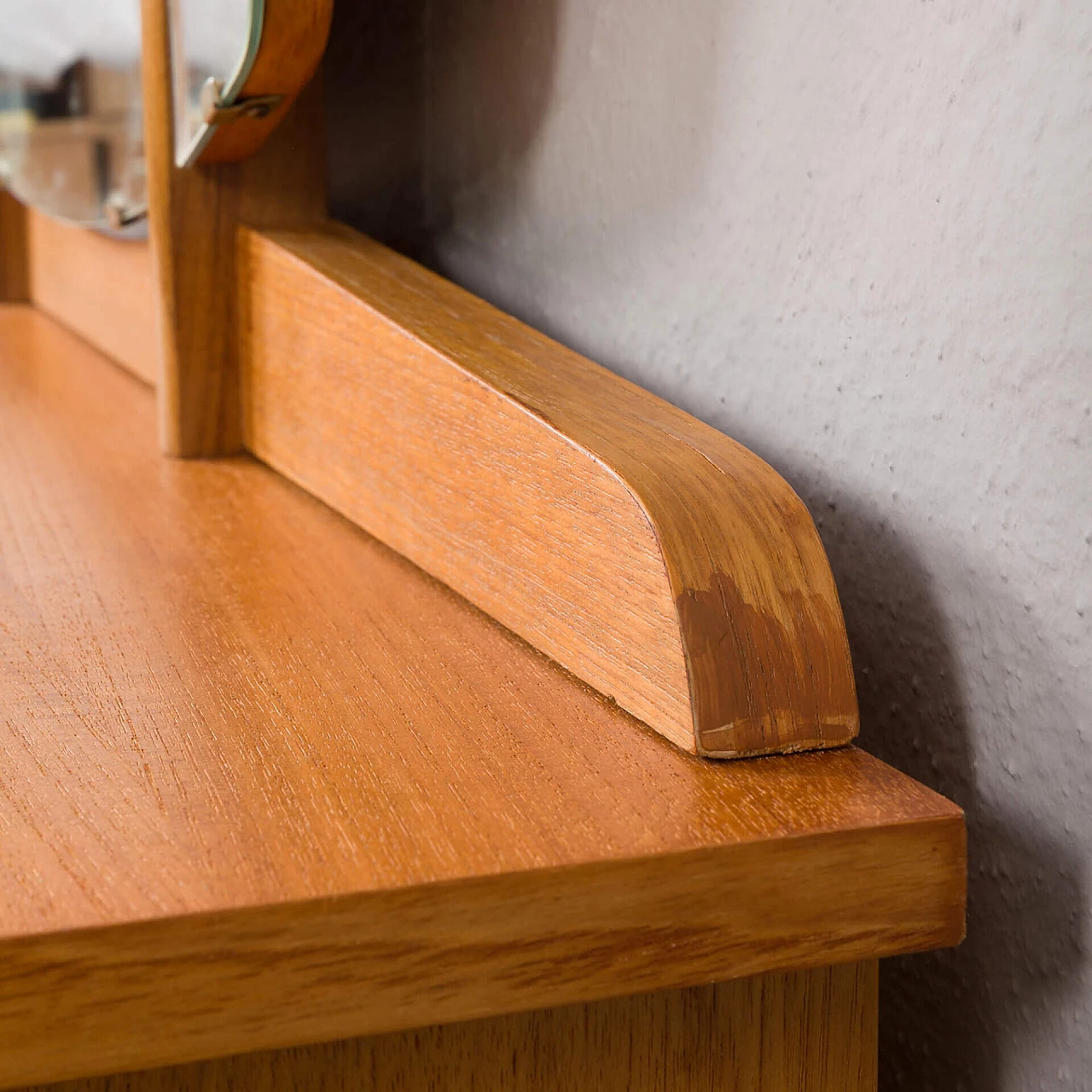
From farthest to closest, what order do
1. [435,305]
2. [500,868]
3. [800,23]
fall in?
1. [435,305]
2. [800,23]
3. [500,868]

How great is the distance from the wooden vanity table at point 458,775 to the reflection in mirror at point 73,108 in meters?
0.25

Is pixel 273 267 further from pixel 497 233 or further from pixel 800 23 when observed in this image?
pixel 800 23

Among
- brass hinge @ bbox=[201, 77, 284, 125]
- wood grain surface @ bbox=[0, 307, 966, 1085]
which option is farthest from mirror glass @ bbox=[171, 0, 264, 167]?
wood grain surface @ bbox=[0, 307, 966, 1085]

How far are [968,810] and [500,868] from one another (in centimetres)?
17

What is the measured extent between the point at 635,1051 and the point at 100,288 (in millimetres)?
688

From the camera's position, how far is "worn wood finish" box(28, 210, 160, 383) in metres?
0.81

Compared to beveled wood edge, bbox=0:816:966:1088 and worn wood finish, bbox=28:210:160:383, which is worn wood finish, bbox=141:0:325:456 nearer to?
worn wood finish, bbox=28:210:160:383

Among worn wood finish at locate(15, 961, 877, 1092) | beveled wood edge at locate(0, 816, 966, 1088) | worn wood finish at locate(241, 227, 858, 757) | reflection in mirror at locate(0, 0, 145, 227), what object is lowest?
worn wood finish at locate(15, 961, 877, 1092)

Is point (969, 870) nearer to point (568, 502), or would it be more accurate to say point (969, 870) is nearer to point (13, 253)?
point (568, 502)

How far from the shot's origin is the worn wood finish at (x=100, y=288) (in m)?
0.81

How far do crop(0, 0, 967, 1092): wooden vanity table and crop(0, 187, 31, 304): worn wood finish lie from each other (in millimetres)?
571

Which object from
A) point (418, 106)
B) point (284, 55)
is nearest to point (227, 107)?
point (284, 55)

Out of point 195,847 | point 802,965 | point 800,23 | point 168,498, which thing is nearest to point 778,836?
point 802,965

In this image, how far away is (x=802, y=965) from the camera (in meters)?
0.33
